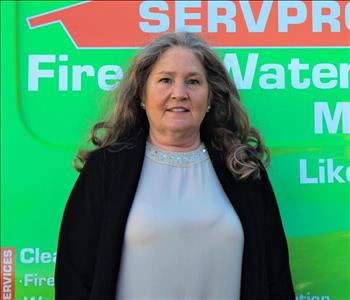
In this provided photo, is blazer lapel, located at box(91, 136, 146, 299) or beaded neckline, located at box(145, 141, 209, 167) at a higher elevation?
beaded neckline, located at box(145, 141, 209, 167)

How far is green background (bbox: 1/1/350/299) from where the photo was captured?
1.72m

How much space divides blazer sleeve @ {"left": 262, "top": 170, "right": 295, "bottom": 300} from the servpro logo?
650mm

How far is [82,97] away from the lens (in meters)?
1.77

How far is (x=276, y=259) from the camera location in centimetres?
160

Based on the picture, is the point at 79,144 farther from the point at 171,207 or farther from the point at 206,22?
the point at 206,22

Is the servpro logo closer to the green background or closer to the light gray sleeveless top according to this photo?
the green background

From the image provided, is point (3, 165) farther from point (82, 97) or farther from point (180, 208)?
point (180, 208)

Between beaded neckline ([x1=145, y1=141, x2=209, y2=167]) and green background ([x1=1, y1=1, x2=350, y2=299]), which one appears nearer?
beaded neckline ([x1=145, y1=141, x2=209, y2=167])

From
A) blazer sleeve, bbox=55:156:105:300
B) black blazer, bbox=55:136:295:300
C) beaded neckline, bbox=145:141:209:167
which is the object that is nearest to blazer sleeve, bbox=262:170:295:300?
black blazer, bbox=55:136:295:300

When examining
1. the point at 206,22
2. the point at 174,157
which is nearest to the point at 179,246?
the point at 174,157

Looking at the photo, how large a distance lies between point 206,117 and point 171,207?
445mm

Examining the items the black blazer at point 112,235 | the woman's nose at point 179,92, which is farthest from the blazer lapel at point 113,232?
the woman's nose at point 179,92

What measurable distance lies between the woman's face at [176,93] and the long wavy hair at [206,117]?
0.05 metres

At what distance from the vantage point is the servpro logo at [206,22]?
5.85 feet
